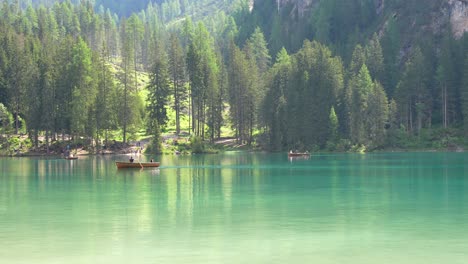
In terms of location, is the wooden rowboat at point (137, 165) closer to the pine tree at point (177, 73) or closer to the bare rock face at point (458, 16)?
the pine tree at point (177, 73)

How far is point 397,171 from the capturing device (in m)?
86.2

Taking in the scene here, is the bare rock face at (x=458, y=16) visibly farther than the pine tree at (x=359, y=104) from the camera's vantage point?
Yes

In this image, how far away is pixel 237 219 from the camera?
4378 cm

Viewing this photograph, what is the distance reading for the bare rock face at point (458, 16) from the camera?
579ft

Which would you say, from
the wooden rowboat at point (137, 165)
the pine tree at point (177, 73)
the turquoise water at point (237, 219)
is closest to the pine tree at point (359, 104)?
the pine tree at point (177, 73)

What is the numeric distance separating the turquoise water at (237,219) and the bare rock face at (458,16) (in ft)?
347

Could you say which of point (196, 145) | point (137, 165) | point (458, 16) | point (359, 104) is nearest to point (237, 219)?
point (137, 165)

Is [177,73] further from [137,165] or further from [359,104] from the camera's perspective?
[137,165]

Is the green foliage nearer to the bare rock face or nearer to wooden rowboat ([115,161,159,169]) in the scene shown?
wooden rowboat ([115,161,159,169])

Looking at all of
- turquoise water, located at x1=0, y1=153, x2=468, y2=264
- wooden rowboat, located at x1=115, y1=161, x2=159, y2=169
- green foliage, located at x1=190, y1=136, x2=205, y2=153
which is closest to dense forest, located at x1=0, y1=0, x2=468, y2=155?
green foliage, located at x1=190, y1=136, x2=205, y2=153

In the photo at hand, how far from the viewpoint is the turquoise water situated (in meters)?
32.8

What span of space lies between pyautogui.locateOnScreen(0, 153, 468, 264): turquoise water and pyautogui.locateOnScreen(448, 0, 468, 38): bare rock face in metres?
106

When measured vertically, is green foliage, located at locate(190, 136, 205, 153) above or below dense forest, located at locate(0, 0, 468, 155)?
below

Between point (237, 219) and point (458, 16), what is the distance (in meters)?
150
